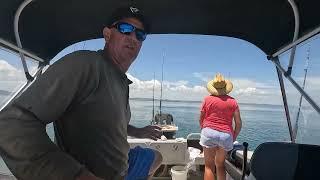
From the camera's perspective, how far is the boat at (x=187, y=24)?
2.64m

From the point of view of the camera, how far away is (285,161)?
1971 mm

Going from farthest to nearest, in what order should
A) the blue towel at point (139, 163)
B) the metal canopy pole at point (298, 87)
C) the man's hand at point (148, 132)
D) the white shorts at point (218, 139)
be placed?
the white shorts at point (218, 139) < the metal canopy pole at point (298, 87) < the man's hand at point (148, 132) < the blue towel at point (139, 163)

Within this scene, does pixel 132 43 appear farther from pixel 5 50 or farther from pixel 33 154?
pixel 5 50

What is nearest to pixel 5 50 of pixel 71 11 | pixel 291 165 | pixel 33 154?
pixel 71 11

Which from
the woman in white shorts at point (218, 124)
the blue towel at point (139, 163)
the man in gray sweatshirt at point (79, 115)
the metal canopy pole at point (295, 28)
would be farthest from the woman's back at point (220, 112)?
the man in gray sweatshirt at point (79, 115)

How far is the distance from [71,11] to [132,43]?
1319mm

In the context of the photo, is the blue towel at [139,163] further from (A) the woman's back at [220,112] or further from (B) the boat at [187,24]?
(A) the woman's back at [220,112]

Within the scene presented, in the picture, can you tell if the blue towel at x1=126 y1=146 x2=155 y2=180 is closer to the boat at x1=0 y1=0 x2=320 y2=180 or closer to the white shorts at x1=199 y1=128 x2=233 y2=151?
the boat at x1=0 y1=0 x2=320 y2=180

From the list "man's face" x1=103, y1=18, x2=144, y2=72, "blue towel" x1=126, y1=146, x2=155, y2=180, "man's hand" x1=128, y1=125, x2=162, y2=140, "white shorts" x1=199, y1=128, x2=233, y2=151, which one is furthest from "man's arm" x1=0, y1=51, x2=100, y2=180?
"white shorts" x1=199, y1=128, x2=233, y2=151

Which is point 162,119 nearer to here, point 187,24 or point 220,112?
point 220,112

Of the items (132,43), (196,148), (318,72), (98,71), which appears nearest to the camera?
(98,71)

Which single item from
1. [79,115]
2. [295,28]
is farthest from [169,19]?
[79,115]

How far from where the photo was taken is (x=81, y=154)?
137 cm

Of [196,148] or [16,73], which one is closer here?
[16,73]
